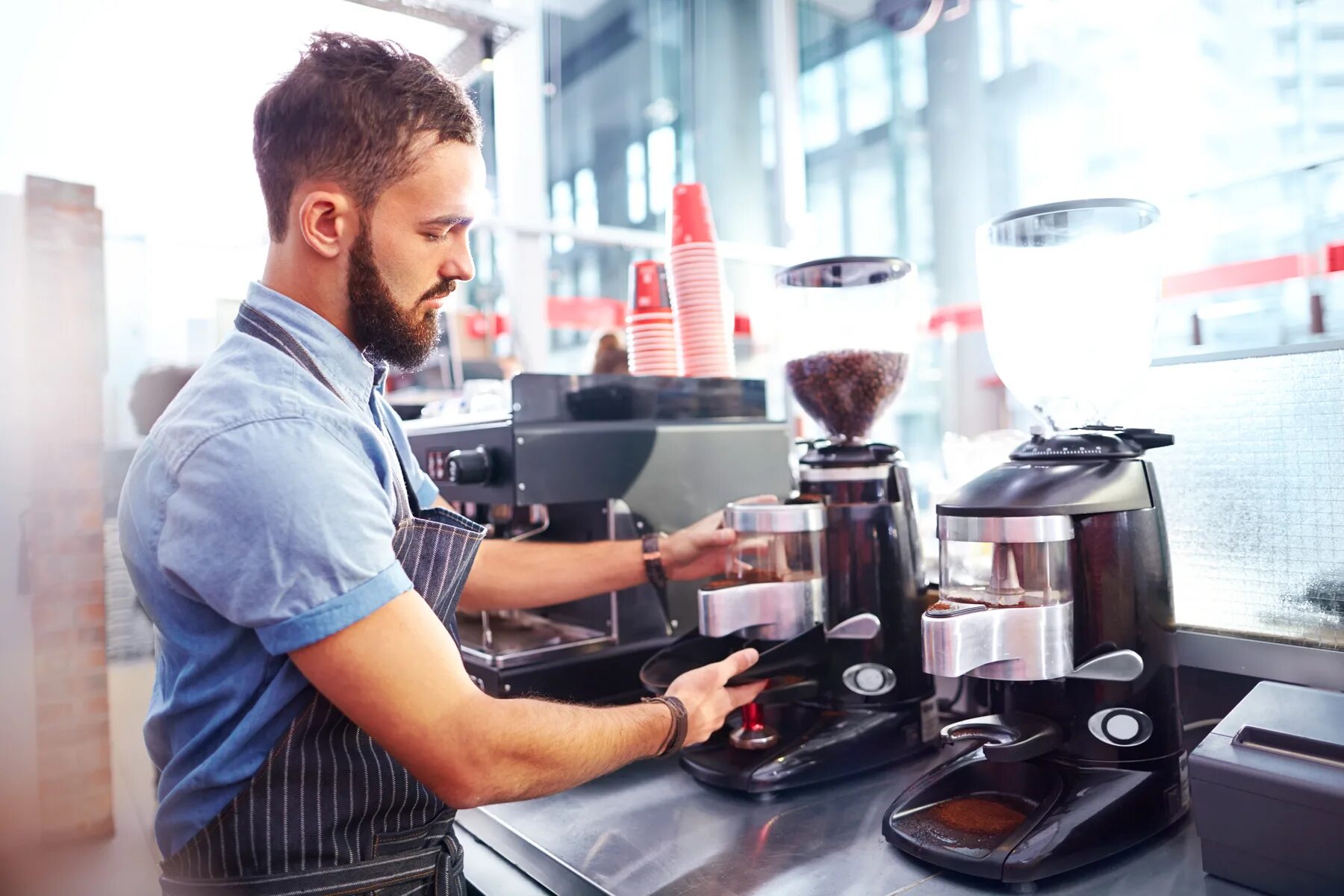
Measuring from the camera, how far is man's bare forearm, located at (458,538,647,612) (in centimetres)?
120

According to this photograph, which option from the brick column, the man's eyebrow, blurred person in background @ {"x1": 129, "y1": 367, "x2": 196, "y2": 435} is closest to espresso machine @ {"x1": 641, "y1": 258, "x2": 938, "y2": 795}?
the man's eyebrow

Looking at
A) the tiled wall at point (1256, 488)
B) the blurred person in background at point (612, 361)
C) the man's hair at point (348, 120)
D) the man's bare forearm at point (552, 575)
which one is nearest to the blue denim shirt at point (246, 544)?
the man's hair at point (348, 120)

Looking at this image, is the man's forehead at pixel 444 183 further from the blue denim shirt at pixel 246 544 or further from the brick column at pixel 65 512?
the brick column at pixel 65 512

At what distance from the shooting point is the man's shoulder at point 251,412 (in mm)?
698

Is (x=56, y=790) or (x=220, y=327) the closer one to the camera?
(x=56, y=790)

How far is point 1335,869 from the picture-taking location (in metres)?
0.66

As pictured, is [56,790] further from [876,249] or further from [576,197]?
[576,197]

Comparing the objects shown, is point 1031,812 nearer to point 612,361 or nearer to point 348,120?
point 348,120

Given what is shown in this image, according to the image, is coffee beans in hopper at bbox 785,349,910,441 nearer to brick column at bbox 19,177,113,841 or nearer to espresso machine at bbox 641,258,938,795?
espresso machine at bbox 641,258,938,795

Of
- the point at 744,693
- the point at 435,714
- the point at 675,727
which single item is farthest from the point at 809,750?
the point at 435,714

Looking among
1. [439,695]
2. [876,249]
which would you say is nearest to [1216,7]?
[876,249]

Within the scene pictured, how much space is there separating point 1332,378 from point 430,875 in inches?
40.7

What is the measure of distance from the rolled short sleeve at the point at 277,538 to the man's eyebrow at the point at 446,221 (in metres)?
0.25

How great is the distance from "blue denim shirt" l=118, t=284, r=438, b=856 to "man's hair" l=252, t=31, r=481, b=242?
12cm
